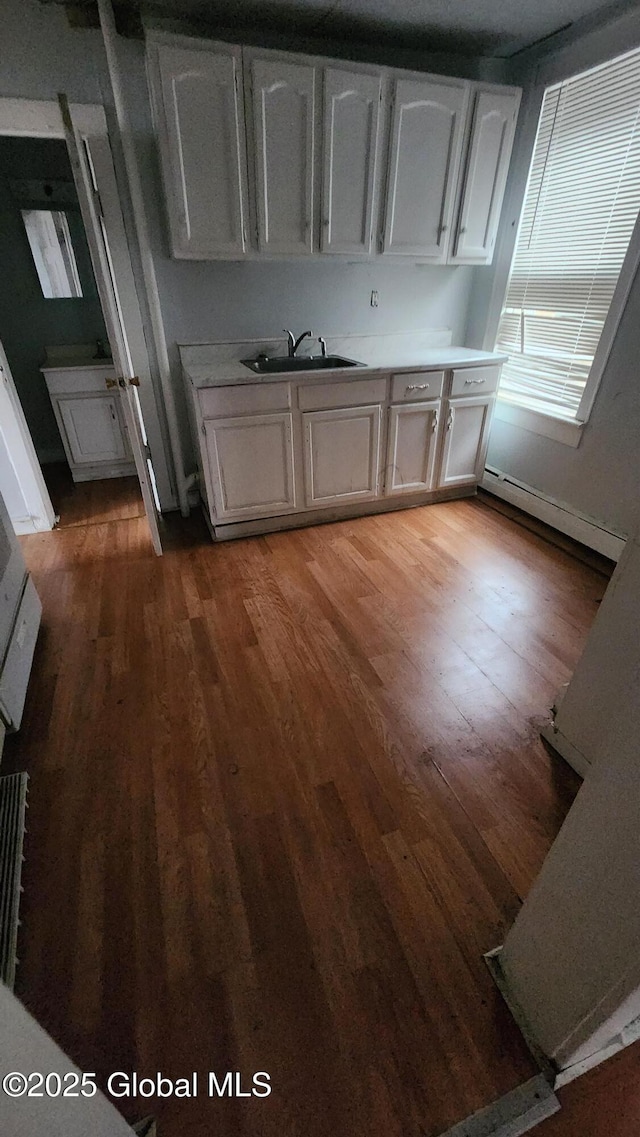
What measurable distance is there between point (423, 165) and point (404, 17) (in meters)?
0.55

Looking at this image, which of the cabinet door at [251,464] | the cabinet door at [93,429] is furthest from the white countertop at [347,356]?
the cabinet door at [93,429]

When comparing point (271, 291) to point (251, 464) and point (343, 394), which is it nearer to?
Answer: point (343, 394)

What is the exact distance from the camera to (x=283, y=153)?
2.25 m

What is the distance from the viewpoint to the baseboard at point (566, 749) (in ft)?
4.82

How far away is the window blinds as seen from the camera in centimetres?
222

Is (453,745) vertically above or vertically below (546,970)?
below

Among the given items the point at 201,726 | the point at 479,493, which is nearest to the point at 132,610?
the point at 201,726

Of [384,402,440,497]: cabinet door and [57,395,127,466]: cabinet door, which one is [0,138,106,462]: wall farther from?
[384,402,440,497]: cabinet door

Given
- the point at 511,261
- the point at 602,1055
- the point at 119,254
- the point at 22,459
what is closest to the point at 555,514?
the point at 511,261

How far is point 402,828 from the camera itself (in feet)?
4.41

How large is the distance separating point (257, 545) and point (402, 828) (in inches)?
69.6

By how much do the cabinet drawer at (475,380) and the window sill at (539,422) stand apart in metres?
0.24

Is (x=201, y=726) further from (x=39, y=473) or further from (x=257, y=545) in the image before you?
(x=39, y=473)

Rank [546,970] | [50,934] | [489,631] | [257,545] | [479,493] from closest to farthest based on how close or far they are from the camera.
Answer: [546,970]
[50,934]
[489,631]
[257,545]
[479,493]
